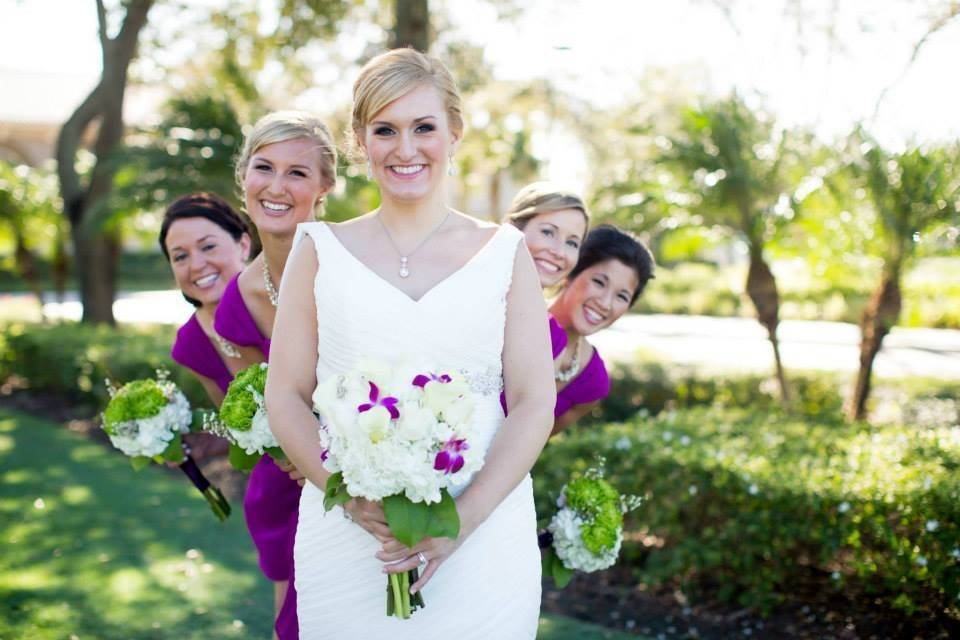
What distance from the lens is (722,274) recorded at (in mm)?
32812

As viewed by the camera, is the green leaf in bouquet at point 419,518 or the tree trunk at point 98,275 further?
the tree trunk at point 98,275

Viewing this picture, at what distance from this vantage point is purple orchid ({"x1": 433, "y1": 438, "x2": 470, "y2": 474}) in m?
2.04

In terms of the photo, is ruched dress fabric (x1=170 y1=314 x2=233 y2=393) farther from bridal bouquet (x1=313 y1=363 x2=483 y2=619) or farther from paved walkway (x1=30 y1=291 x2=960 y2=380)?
paved walkway (x1=30 y1=291 x2=960 y2=380)

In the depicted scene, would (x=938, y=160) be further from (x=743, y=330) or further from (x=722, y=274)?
(x=722, y=274)

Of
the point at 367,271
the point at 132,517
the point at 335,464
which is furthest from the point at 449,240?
the point at 132,517

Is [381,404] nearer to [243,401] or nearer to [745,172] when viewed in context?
[243,401]

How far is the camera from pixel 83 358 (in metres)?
10.8

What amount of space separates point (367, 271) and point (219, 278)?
5.60 ft

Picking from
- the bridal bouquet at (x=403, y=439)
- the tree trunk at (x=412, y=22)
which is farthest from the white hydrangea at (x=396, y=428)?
the tree trunk at (x=412, y=22)

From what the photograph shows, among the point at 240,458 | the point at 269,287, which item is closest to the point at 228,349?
the point at 269,287

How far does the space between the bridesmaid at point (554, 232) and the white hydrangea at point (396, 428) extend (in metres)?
1.50

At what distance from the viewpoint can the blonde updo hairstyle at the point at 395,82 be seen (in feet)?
7.77

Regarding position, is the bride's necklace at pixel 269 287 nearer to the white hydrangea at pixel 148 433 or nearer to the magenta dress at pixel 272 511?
the magenta dress at pixel 272 511

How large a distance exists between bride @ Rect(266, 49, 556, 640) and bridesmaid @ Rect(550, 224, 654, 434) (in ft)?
3.90
